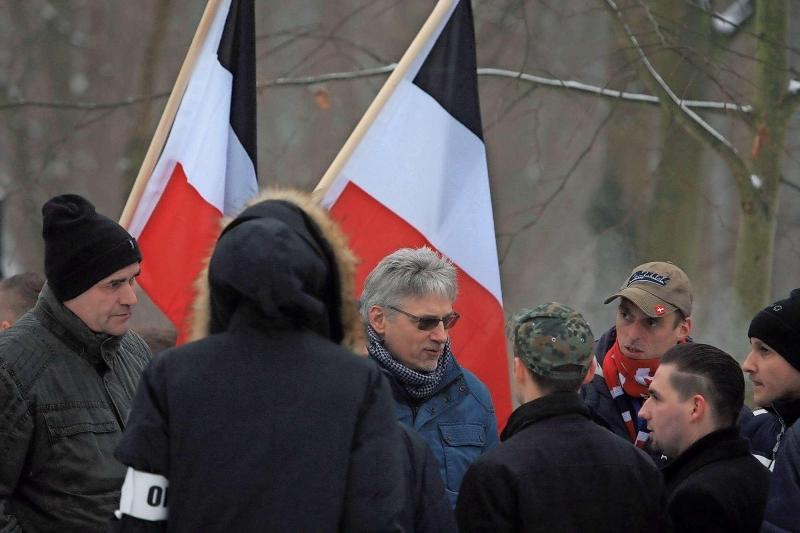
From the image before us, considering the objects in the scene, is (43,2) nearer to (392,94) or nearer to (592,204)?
(592,204)

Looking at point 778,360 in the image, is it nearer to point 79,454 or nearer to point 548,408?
point 548,408

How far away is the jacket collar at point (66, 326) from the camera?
11.6 feet

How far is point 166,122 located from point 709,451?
109 inches

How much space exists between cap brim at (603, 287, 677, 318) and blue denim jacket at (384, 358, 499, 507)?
0.79 metres

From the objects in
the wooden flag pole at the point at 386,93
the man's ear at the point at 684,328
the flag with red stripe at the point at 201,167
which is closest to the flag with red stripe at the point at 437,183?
the wooden flag pole at the point at 386,93

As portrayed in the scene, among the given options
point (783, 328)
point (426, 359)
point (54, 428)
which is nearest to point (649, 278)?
point (783, 328)

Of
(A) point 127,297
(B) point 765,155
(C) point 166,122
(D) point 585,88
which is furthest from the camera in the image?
(D) point 585,88

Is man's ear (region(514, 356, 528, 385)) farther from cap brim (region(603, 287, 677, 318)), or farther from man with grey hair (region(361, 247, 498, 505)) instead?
cap brim (region(603, 287, 677, 318))

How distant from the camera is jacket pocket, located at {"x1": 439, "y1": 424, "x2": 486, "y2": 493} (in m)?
3.69

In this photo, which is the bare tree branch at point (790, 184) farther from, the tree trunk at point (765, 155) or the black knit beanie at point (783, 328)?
the black knit beanie at point (783, 328)

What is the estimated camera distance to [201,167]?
5.00 meters

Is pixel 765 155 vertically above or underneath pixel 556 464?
above

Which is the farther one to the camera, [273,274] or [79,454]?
[79,454]

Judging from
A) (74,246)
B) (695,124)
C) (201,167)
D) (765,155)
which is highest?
(695,124)
